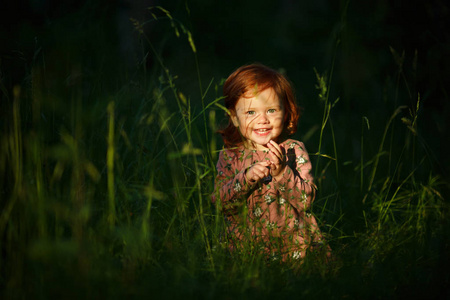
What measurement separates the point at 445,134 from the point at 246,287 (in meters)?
1.20

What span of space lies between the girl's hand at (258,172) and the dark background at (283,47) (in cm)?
41

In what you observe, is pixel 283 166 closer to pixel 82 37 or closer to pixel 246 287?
pixel 246 287

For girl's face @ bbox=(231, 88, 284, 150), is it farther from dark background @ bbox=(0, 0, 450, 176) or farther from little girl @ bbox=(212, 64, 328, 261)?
dark background @ bbox=(0, 0, 450, 176)

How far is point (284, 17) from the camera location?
6.79 meters

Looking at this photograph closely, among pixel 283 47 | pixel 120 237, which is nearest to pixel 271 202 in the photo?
pixel 120 237

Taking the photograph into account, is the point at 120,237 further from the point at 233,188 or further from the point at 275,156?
the point at 275,156

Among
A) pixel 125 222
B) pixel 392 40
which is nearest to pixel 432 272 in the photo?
pixel 125 222

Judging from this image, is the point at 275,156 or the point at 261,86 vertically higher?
the point at 261,86

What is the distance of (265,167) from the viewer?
6.13ft

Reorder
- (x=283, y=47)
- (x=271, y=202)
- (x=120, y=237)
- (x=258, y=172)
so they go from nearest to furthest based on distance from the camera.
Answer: (x=120, y=237), (x=258, y=172), (x=271, y=202), (x=283, y=47)

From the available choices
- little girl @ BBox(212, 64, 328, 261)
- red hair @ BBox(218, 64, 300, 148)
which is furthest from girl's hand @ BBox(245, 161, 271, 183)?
red hair @ BBox(218, 64, 300, 148)

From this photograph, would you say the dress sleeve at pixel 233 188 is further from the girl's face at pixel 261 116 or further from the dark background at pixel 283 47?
the dark background at pixel 283 47

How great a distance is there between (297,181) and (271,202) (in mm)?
155

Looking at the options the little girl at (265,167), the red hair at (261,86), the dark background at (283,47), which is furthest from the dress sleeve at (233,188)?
the dark background at (283,47)
